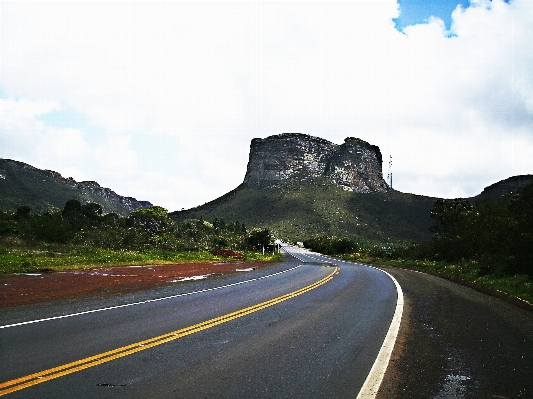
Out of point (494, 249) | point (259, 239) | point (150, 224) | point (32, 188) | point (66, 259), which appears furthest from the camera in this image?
point (32, 188)

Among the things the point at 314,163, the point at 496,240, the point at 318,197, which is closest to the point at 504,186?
the point at 314,163

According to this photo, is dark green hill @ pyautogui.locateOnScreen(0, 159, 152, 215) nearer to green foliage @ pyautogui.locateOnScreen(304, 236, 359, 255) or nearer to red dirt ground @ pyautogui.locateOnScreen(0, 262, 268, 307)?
green foliage @ pyautogui.locateOnScreen(304, 236, 359, 255)

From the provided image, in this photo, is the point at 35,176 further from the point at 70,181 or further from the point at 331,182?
the point at 331,182

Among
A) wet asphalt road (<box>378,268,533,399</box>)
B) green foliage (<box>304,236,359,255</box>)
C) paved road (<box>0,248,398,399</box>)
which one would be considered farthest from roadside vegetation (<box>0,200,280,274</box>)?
wet asphalt road (<box>378,268,533,399</box>)

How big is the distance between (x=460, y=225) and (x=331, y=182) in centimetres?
11448

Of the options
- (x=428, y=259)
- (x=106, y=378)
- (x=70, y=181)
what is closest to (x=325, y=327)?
(x=106, y=378)

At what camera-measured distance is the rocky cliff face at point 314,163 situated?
15825 centimetres

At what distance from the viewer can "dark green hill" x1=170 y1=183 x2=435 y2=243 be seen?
11594 cm

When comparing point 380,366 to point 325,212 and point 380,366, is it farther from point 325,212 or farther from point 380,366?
point 325,212

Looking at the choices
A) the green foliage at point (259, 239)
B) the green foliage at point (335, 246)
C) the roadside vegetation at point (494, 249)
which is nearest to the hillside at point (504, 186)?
the green foliage at point (335, 246)

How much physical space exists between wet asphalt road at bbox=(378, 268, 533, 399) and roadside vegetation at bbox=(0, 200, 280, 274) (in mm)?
17281

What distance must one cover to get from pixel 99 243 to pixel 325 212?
86581 mm

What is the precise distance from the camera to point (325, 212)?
405 ft

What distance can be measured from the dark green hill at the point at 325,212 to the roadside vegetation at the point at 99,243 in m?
49.1
